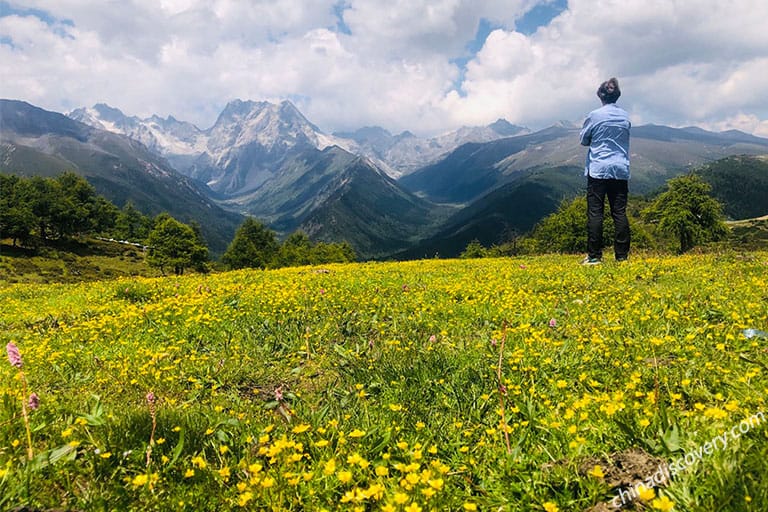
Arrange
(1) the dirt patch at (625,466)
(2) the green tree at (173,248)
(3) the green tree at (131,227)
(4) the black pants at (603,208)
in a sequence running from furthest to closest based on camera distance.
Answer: (3) the green tree at (131,227)
(2) the green tree at (173,248)
(4) the black pants at (603,208)
(1) the dirt patch at (625,466)

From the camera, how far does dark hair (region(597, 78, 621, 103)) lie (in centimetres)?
1352

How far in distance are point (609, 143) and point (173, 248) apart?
90993 mm

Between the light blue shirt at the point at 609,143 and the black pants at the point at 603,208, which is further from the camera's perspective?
the black pants at the point at 603,208

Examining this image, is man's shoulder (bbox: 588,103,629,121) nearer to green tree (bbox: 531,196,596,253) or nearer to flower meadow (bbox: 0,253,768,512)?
flower meadow (bbox: 0,253,768,512)

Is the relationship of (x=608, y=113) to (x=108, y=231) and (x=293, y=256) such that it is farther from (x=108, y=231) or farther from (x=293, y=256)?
(x=108, y=231)

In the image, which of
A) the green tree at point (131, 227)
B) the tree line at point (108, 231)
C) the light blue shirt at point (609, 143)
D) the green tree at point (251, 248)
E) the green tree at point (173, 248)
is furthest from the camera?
the green tree at point (131, 227)

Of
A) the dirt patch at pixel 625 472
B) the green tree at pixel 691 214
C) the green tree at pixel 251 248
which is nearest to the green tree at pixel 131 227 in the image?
the green tree at pixel 251 248

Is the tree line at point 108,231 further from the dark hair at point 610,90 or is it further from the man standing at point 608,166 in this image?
the dark hair at point 610,90

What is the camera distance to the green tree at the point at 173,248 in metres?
88.1

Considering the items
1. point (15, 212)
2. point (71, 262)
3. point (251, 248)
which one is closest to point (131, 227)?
point (15, 212)

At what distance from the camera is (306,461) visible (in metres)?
3.54

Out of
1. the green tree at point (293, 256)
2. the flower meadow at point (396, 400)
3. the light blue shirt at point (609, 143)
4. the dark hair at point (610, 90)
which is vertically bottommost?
the green tree at point (293, 256)

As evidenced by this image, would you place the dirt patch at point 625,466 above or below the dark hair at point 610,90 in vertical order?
below

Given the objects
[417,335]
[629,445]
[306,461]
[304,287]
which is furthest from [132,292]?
[629,445]
